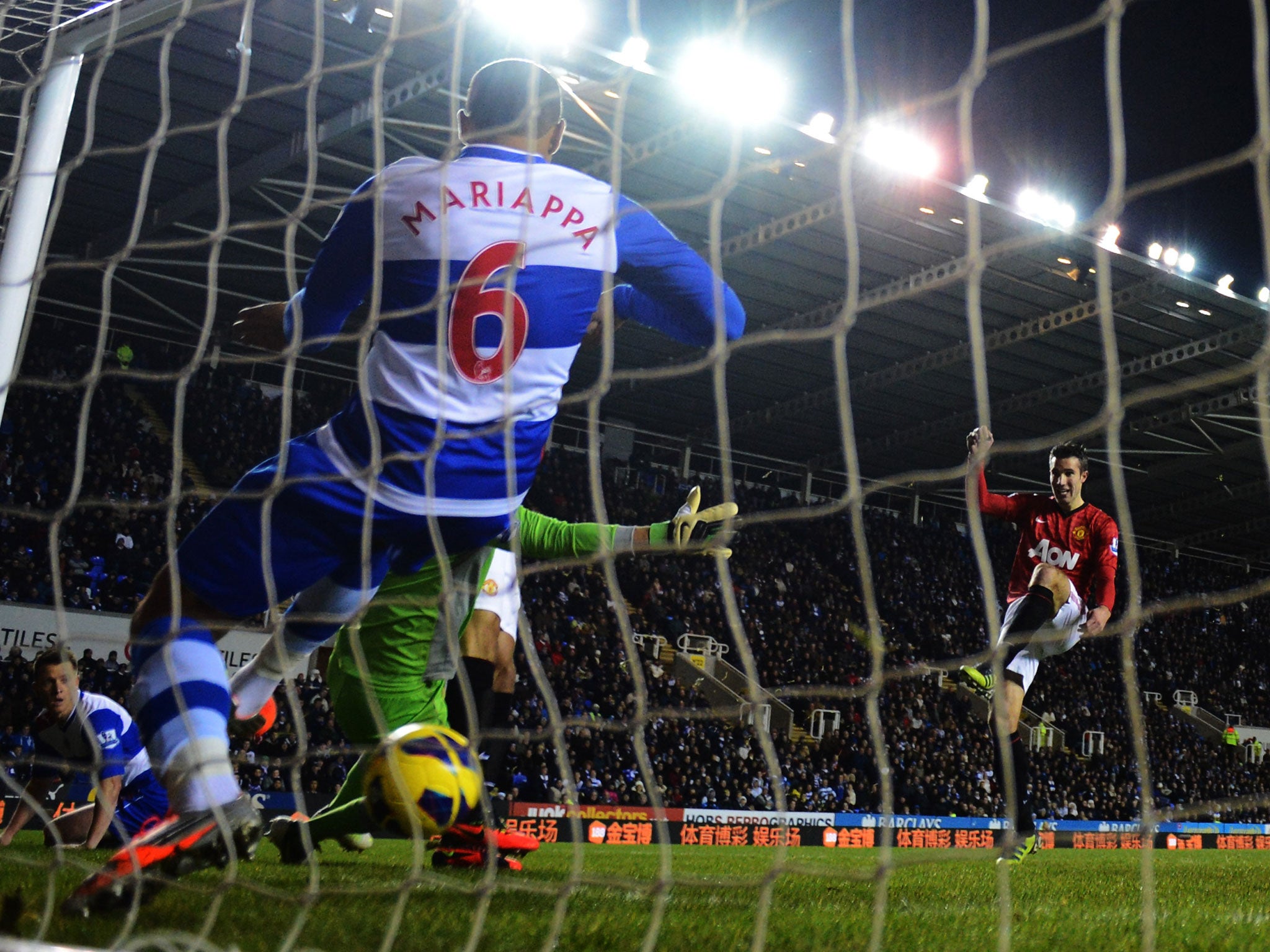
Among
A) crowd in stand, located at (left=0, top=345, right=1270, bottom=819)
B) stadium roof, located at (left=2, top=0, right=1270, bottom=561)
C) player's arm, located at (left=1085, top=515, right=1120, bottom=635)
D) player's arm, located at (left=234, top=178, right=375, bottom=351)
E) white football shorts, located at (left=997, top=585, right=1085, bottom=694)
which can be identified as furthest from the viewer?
crowd in stand, located at (left=0, top=345, right=1270, bottom=819)

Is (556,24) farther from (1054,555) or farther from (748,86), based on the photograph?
(1054,555)

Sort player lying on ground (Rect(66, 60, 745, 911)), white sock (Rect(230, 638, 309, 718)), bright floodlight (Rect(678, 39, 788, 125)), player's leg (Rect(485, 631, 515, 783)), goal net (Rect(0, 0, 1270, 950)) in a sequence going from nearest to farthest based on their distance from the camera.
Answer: player lying on ground (Rect(66, 60, 745, 911)), goal net (Rect(0, 0, 1270, 950)), white sock (Rect(230, 638, 309, 718)), player's leg (Rect(485, 631, 515, 783)), bright floodlight (Rect(678, 39, 788, 125))

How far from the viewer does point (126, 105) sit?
1338 centimetres

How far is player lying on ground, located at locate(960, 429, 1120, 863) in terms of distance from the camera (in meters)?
5.42

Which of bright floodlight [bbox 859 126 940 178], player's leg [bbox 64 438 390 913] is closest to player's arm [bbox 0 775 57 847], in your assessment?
player's leg [bbox 64 438 390 913]

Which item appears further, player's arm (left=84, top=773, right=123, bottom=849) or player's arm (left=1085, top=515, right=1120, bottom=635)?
player's arm (left=1085, top=515, right=1120, bottom=635)

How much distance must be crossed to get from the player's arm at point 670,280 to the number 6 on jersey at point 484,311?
26 cm

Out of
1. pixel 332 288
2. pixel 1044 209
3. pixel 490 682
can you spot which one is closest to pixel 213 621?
pixel 332 288

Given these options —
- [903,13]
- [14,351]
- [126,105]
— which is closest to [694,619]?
[903,13]

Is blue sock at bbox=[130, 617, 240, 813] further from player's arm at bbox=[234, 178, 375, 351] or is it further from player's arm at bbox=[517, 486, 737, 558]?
player's arm at bbox=[517, 486, 737, 558]

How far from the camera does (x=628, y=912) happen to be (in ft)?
9.30

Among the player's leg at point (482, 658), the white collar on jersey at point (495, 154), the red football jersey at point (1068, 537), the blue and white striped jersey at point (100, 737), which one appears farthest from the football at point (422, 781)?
the red football jersey at point (1068, 537)

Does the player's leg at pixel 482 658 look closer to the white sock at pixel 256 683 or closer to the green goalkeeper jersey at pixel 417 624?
the green goalkeeper jersey at pixel 417 624

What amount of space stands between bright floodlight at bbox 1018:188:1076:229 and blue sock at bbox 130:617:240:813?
1429 cm
